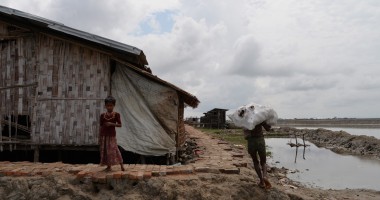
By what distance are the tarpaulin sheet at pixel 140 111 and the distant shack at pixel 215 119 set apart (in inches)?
1254

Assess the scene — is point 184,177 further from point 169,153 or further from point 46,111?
point 46,111

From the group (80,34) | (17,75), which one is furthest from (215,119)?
(80,34)

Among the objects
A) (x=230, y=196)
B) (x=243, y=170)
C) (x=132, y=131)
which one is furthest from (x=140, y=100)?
(x=230, y=196)

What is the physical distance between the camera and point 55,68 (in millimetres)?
9297

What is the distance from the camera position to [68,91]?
924 centimetres

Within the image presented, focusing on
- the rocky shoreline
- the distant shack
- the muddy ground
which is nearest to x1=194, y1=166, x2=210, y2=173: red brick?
the muddy ground

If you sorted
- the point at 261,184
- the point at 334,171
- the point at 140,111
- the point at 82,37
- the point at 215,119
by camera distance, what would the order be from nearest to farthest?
1. the point at 261,184
2. the point at 82,37
3. the point at 140,111
4. the point at 334,171
5. the point at 215,119

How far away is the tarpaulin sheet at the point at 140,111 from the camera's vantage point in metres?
9.36

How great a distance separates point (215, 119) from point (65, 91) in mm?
32869

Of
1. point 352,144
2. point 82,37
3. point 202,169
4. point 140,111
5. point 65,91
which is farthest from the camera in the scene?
point 352,144

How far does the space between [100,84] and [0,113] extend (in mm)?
2684

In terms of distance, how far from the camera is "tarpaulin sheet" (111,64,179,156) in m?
9.36

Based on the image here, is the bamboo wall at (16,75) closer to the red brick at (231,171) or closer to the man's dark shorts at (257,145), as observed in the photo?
the red brick at (231,171)

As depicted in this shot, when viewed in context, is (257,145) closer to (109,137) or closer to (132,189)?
(132,189)
